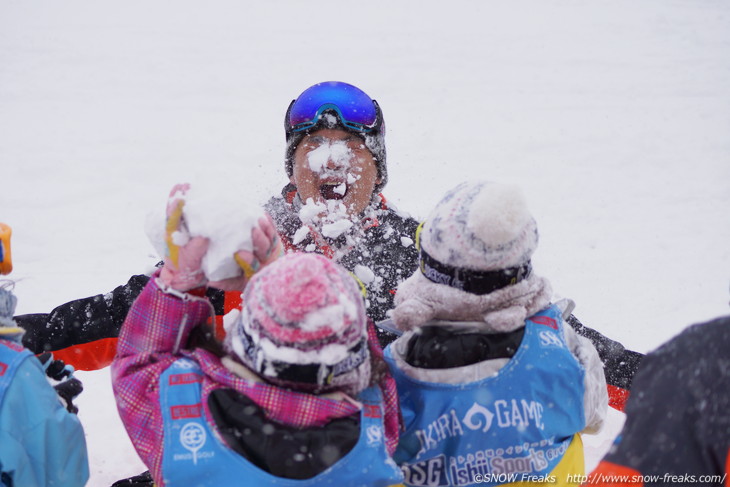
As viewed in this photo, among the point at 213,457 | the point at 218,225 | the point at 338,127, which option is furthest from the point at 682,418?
the point at 338,127

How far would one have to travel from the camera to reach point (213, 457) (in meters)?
1.37

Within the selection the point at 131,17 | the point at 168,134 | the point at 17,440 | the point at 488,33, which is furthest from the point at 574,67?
the point at 17,440

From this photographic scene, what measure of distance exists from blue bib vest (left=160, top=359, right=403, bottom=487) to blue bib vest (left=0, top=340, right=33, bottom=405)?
432mm

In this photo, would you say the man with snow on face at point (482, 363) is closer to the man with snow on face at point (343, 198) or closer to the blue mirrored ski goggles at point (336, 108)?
the man with snow on face at point (343, 198)

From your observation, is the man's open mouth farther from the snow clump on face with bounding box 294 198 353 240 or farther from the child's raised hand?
the child's raised hand

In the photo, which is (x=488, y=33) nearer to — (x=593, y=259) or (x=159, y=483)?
(x=593, y=259)

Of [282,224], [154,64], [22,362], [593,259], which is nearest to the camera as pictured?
[22,362]

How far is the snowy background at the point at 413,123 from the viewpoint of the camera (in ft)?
17.9

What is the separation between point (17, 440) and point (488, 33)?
11563mm

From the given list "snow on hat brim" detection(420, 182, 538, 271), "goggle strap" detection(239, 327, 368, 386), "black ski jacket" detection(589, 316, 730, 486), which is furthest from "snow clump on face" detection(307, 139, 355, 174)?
"black ski jacket" detection(589, 316, 730, 486)

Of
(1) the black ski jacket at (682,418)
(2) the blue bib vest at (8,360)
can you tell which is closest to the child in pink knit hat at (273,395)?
(2) the blue bib vest at (8,360)

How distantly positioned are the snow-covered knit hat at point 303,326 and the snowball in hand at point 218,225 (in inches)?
5.3

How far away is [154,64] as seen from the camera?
10195mm

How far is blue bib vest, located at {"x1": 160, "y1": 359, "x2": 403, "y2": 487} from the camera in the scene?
1364 millimetres
